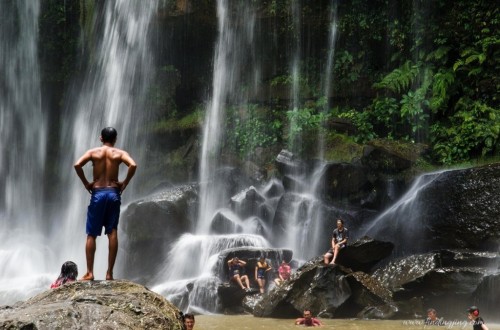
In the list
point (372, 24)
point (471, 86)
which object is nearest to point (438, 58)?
point (471, 86)

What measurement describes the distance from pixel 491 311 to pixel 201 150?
13.1 m

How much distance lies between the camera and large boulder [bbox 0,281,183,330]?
4.06 meters

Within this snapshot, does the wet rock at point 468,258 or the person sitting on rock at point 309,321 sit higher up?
the wet rock at point 468,258

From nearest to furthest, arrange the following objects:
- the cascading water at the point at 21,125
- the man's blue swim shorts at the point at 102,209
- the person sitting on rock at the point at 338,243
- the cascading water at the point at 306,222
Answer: the man's blue swim shorts at the point at 102,209 < the person sitting on rock at the point at 338,243 < the cascading water at the point at 306,222 < the cascading water at the point at 21,125

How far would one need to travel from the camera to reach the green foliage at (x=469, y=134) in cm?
1650

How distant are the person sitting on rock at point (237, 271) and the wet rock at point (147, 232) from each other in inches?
136

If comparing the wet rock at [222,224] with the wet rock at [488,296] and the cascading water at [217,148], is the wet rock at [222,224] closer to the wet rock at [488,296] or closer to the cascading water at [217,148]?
the cascading water at [217,148]

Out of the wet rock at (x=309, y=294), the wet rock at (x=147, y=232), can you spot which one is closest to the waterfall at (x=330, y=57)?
the wet rock at (x=147, y=232)

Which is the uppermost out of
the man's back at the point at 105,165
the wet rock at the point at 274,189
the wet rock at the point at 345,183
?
the man's back at the point at 105,165

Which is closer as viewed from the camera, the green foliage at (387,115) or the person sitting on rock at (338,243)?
the person sitting on rock at (338,243)

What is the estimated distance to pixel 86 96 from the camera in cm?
2400

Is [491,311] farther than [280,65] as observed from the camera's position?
No

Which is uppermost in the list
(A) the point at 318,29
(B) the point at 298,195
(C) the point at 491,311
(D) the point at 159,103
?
(A) the point at 318,29

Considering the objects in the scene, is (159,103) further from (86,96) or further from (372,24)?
(372,24)
